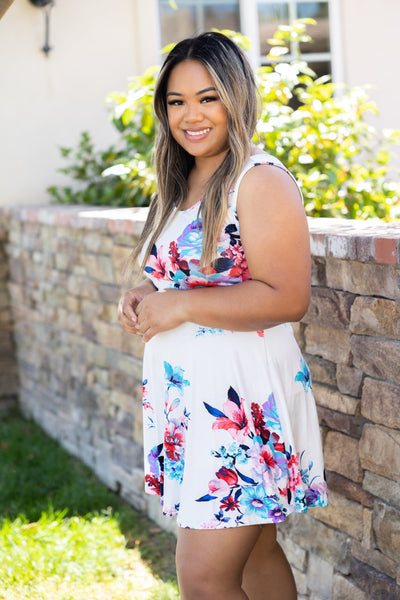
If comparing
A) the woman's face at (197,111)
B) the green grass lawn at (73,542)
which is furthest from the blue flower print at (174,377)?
the green grass lawn at (73,542)

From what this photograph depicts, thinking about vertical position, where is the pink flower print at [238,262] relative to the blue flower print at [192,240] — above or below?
below

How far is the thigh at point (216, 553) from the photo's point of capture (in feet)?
6.40

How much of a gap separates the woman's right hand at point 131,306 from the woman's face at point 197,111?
43 centimetres

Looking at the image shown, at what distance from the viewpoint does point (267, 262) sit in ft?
6.18

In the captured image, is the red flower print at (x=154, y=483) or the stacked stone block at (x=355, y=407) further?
the stacked stone block at (x=355, y=407)

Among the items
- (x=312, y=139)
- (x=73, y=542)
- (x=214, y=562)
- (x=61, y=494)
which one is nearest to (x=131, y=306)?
(x=214, y=562)

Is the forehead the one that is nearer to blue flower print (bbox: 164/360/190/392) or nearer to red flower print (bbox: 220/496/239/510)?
blue flower print (bbox: 164/360/190/392)

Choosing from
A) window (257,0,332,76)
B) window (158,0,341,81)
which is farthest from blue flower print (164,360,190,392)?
window (257,0,332,76)

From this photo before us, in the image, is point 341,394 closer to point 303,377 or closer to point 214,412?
point 303,377

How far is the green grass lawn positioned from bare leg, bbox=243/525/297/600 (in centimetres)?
90

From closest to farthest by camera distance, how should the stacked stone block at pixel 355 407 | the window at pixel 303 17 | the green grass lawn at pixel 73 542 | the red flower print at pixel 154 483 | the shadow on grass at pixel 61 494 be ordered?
the red flower print at pixel 154 483 → the stacked stone block at pixel 355 407 → the green grass lawn at pixel 73 542 → the shadow on grass at pixel 61 494 → the window at pixel 303 17

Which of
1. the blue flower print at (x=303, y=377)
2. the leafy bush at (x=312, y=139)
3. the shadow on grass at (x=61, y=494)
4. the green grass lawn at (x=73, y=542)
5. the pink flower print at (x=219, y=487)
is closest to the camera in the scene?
the pink flower print at (x=219, y=487)

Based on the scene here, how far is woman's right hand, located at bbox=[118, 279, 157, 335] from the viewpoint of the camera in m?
2.23

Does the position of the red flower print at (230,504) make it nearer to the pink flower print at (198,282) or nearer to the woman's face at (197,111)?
the pink flower print at (198,282)
